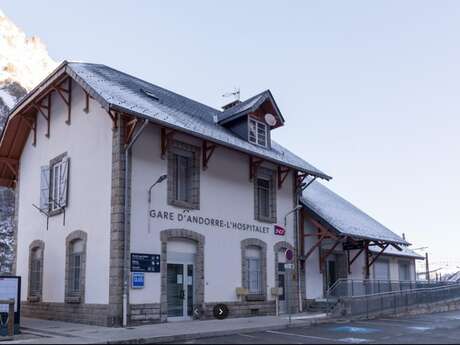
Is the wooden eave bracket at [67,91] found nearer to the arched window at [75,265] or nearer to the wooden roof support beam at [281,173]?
the arched window at [75,265]

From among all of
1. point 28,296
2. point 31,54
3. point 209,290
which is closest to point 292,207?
A: point 209,290

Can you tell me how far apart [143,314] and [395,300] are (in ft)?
38.0

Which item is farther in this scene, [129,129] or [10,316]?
[129,129]

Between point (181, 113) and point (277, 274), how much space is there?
707 cm

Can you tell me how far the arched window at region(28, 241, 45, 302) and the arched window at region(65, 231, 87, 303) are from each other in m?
2.20

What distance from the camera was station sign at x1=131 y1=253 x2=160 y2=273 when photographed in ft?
52.3

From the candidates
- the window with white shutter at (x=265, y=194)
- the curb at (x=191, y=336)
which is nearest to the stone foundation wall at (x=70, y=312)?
the curb at (x=191, y=336)

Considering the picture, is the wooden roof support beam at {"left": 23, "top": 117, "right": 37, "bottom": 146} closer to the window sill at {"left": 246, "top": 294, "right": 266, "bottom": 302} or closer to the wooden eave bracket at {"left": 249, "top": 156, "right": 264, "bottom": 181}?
the wooden eave bracket at {"left": 249, "top": 156, "right": 264, "bottom": 181}

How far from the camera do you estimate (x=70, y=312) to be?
17.2 metres

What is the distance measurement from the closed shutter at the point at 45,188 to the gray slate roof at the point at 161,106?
3.99 m

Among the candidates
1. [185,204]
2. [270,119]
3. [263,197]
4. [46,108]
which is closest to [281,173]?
[263,197]

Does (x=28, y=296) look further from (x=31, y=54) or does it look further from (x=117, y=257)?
(x=31, y=54)

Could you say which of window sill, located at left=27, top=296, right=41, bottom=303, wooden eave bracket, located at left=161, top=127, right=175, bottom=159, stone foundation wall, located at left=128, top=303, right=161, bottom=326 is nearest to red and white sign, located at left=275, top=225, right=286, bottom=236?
wooden eave bracket, located at left=161, top=127, right=175, bottom=159

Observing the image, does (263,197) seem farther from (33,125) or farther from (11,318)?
(11,318)
